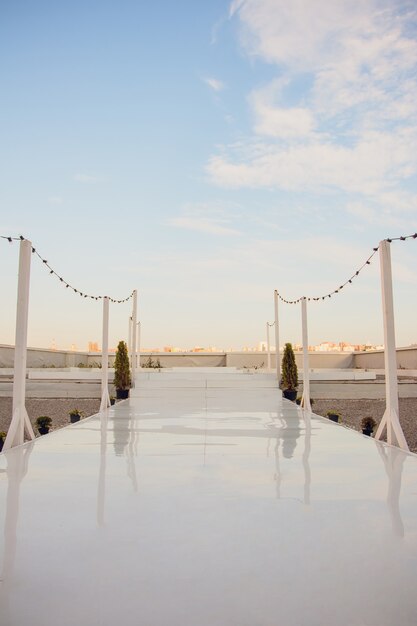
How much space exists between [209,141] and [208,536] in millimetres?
11331

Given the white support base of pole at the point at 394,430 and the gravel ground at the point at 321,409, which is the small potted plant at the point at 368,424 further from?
the white support base of pole at the point at 394,430

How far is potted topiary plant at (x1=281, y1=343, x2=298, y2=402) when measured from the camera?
968 cm

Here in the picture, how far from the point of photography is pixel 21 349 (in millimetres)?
4566

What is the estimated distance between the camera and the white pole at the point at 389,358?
4371 mm

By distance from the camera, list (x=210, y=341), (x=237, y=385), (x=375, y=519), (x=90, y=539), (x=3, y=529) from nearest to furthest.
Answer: (x=90, y=539)
(x=3, y=529)
(x=375, y=519)
(x=237, y=385)
(x=210, y=341)

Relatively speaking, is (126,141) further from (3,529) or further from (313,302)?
(3,529)

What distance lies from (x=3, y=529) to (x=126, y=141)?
10887 millimetres

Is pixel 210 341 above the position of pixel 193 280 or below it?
below

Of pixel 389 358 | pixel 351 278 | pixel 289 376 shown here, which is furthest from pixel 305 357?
pixel 389 358

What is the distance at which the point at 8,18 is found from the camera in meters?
8.02

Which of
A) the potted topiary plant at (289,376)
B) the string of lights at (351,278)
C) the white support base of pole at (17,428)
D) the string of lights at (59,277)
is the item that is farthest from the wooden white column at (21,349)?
the potted topiary plant at (289,376)

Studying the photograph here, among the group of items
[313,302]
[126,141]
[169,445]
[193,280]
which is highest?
[126,141]

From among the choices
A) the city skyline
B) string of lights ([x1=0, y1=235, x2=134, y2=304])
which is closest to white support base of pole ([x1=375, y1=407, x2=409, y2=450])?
the city skyline

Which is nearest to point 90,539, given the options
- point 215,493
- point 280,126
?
point 215,493
